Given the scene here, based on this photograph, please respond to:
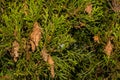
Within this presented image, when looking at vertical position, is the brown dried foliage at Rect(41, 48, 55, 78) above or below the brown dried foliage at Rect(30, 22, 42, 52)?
below

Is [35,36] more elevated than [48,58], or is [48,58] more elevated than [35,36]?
[35,36]

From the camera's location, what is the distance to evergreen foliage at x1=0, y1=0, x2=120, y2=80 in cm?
422

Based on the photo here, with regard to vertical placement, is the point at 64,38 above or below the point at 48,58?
above

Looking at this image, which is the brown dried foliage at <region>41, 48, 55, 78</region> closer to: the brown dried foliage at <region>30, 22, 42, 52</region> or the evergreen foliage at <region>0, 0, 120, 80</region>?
the evergreen foliage at <region>0, 0, 120, 80</region>

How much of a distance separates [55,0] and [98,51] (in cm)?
104

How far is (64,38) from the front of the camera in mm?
4297

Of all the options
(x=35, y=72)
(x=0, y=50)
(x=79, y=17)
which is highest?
(x=79, y=17)

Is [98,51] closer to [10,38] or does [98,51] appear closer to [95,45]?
[95,45]

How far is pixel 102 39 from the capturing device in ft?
15.4

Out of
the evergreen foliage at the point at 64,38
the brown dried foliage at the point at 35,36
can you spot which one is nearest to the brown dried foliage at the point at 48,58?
the evergreen foliage at the point at 64,38

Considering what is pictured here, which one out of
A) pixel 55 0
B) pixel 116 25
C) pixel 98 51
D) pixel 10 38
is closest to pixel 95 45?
pixel 98 51

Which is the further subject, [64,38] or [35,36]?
[64,38]

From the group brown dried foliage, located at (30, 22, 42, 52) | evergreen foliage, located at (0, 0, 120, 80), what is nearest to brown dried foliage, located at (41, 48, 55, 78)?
evergreen foliage, located at (0, 0, 120, 80)

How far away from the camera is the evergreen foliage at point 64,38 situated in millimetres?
4223
